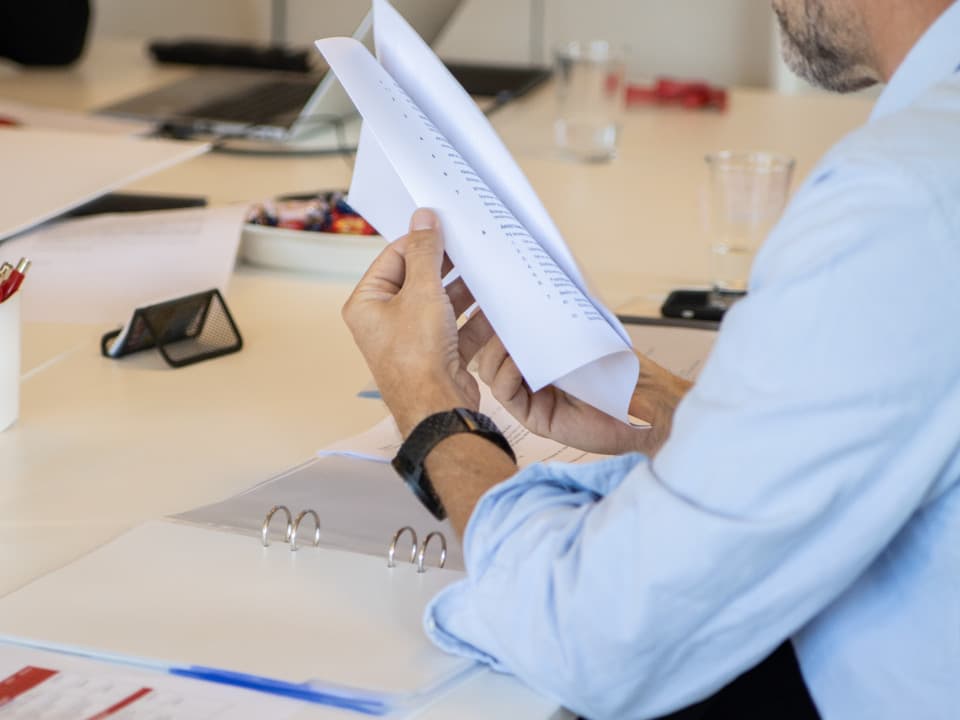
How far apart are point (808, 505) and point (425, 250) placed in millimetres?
360

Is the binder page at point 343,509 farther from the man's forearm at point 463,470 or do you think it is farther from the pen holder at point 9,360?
the pen holder at point 9,360

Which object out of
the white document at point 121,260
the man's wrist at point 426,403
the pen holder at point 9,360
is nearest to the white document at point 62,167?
the white document at point 121,260

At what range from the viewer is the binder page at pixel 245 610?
0.77m

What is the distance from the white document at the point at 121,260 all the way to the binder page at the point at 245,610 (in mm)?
481

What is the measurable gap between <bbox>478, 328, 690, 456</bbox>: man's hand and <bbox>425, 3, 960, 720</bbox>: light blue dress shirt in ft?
0.93

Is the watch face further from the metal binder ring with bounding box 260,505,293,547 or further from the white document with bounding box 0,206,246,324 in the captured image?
the white document with bounding box 0,206,246,324

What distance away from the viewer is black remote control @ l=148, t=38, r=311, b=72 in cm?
256

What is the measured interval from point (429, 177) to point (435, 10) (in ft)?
4.40

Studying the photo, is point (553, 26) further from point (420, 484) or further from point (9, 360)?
point (420, 484)

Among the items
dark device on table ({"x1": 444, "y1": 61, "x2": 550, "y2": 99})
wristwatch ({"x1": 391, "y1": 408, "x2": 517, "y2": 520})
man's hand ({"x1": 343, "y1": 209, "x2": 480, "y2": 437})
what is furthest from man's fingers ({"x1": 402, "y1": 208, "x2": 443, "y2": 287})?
dark device on table ({"x1": 444, "y1": 61, "x2": 550, "y2": 99})

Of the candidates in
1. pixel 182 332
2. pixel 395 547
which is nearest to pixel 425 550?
pixel 395 547

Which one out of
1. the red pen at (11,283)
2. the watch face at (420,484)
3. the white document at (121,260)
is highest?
the red pen at (11,283)

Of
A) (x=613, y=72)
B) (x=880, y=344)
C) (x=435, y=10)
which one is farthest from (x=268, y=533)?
(x=435, y=10)

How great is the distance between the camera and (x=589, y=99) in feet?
6.81
